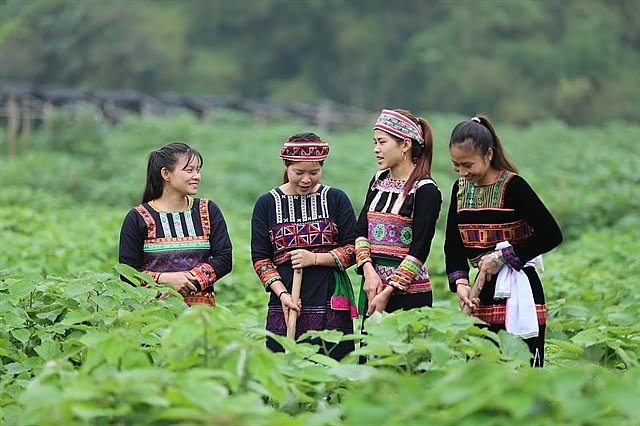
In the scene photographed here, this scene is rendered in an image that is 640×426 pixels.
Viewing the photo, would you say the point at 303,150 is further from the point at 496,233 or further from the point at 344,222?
the point at 496,233

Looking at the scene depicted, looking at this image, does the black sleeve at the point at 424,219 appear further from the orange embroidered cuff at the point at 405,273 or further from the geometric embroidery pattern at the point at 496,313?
the geometric embroidery pattern at the point at 496,313

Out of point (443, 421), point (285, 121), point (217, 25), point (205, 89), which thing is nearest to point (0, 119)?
point (285, 121)

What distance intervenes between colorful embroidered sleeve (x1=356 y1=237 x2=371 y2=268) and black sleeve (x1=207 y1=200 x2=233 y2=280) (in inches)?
24.4

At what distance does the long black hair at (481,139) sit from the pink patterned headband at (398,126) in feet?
1.10

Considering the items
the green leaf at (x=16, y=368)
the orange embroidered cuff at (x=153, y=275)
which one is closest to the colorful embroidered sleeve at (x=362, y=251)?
the orange embroidered cuff at (x=153, y=275)

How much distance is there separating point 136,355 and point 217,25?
5392 cm

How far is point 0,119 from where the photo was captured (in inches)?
1280

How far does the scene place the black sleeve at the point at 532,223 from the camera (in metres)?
4.84

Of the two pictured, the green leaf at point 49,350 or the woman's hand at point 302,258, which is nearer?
the green leaf at point 49,350

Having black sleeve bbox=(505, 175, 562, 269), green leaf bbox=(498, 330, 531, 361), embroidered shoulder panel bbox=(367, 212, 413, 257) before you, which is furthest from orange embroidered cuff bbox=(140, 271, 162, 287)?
green leaf bbox=(498, 330, 531, 361)

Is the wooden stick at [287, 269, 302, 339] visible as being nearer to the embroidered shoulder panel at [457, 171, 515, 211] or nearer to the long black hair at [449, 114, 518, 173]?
the embroidered shoulder panel at [457, 171, 515, 211]

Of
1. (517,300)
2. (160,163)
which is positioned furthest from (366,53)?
(517,300)

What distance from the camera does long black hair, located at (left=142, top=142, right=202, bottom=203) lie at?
542 centimetres

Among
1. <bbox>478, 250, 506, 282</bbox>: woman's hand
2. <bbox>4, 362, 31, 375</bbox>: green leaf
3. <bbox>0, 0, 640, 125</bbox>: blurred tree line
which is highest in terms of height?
<bbox>0, 0, 640, 125</bbox>: blurred tree line
